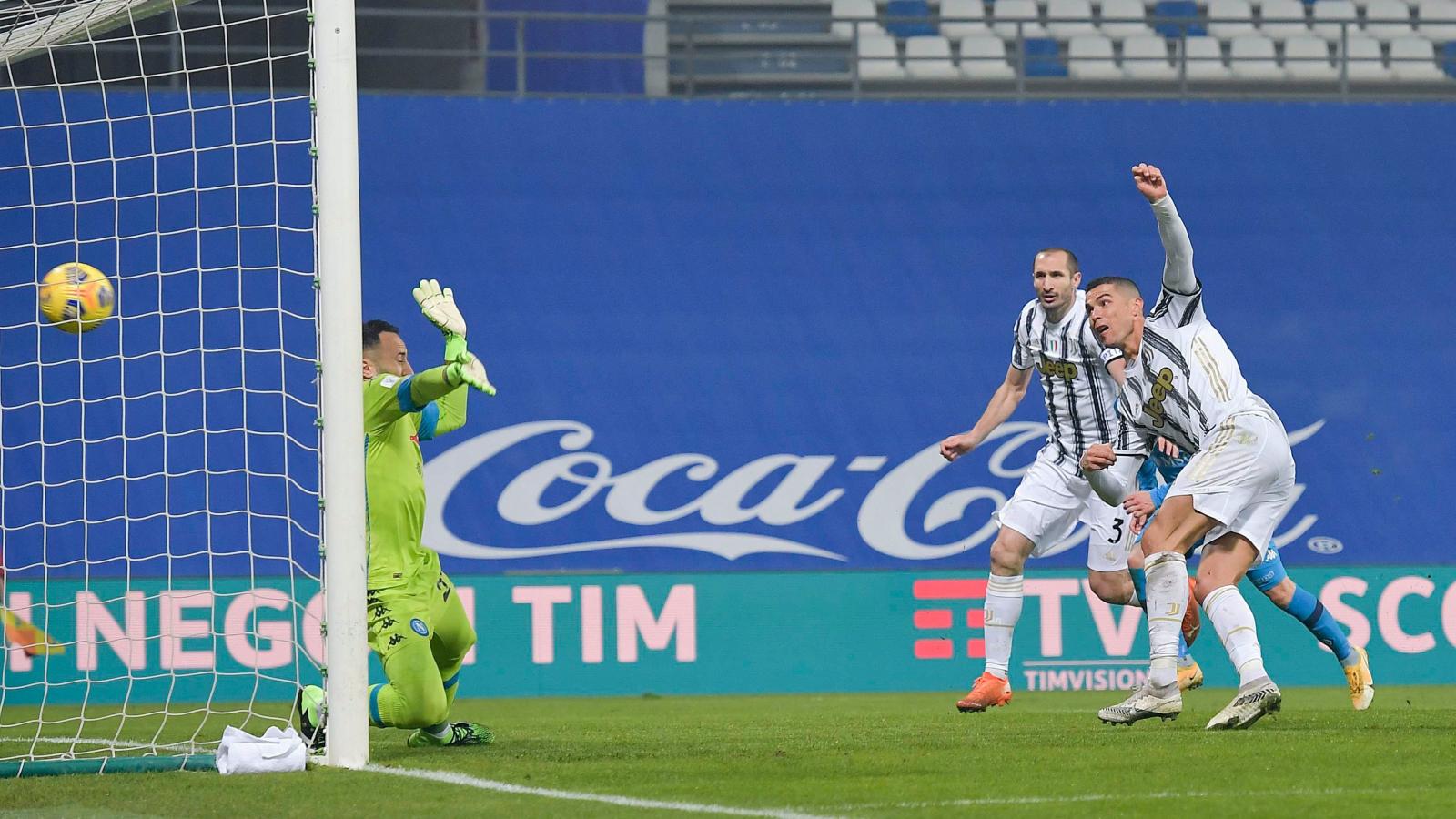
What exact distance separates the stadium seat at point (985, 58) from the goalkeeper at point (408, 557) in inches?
454

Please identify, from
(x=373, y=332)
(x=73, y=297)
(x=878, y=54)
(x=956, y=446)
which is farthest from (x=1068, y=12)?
(x=373, y=332)

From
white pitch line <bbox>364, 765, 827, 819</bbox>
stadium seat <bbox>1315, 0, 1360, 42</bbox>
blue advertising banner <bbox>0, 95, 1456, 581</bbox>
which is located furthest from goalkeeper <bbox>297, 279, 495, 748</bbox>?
stadium seat <bbox>1315, 0, 1360, 42</bbox>

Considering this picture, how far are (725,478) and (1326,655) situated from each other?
16.8 ft

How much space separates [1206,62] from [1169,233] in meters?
12.9

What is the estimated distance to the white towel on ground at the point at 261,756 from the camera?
232 inches

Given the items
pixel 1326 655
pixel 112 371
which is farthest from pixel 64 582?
pixel 1326 655

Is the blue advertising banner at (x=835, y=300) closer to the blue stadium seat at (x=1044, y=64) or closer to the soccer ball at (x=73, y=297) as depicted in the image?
the blue stadium seat at (x=1044, y=64)

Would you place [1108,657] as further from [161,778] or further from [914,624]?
[161,778]

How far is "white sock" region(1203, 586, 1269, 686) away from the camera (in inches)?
277

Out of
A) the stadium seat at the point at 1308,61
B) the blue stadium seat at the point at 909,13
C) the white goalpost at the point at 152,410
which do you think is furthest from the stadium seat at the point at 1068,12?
the white goalpost at the point at 152,410

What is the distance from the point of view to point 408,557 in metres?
6.96

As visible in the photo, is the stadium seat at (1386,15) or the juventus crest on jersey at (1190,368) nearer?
the juventus crest on jersey at (1190,368)

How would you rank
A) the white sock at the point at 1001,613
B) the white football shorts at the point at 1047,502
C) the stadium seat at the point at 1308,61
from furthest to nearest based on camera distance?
the stadium seat at the point at 1308,61 < the white football shorts at the point at 1047,502 < the white sock at the point at 1001,613

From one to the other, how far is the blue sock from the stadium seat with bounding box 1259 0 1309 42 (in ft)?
36.8
